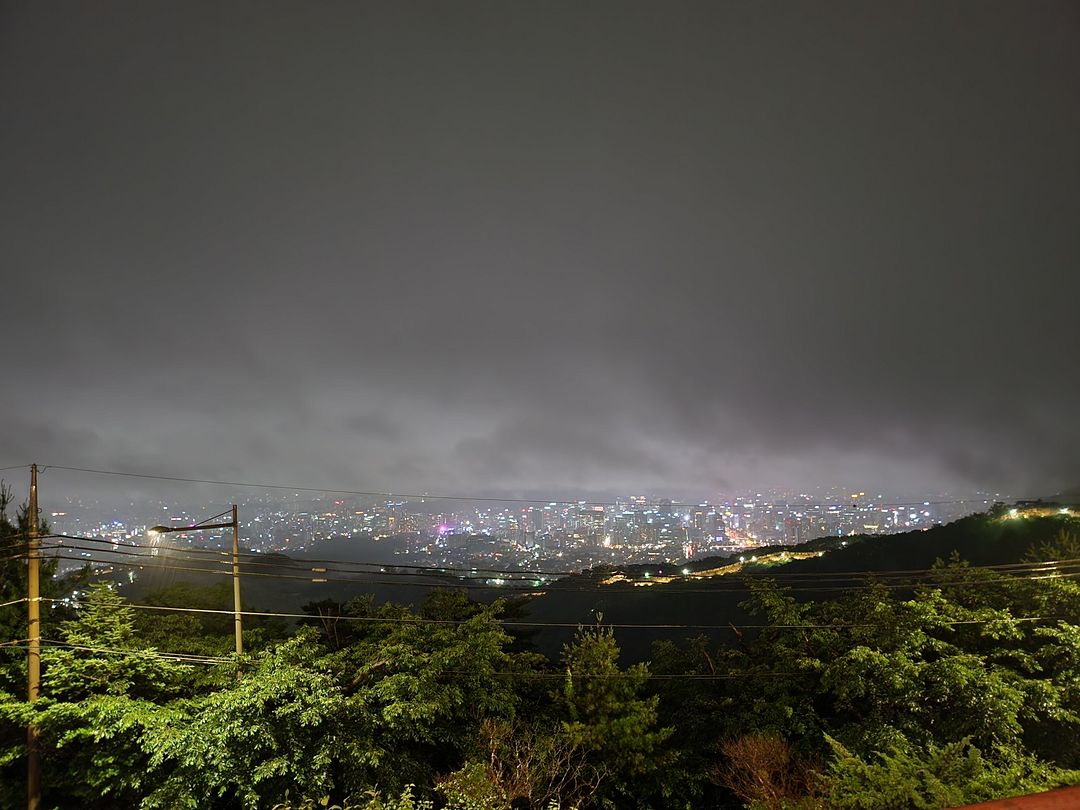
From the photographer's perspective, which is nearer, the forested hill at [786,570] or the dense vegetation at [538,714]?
the dense vegetation at [538,714]

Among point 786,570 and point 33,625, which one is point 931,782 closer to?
point 33,625

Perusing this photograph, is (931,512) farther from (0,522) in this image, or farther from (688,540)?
(0,522)

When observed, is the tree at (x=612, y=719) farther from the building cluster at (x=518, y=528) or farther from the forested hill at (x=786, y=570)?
the building cluster at (x=518, y=528)

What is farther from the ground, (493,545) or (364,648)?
(364,648)

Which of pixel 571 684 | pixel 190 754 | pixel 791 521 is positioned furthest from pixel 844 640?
pixel 791 521

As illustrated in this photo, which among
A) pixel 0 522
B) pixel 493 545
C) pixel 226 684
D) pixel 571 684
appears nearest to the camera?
pixel 226 684

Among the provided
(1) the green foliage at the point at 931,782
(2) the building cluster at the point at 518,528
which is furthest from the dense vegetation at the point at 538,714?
(2) the building cluster at the point at 518,528

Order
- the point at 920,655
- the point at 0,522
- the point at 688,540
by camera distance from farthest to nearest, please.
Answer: the point at 688,540
the point at 0,522
the point at 920,655

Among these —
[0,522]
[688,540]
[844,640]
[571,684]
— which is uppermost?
[0,522]

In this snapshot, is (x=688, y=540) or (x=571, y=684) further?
(x=688, y=540)
